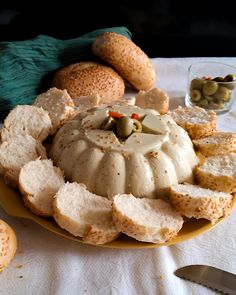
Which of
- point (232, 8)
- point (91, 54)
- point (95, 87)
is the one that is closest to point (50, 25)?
point (91, 54)

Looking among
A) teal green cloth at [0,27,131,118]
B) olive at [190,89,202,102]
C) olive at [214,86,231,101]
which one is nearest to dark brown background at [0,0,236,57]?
teal green cloth at [0,27,131,118]

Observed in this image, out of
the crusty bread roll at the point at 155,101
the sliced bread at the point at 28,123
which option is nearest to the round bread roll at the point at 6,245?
the sliced bread at the point at 28,123

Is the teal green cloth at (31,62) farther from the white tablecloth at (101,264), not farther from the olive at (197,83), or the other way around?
the white tablecloth at (101,264)

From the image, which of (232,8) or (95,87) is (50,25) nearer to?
(95,87)

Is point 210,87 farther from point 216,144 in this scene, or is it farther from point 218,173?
point 218,173

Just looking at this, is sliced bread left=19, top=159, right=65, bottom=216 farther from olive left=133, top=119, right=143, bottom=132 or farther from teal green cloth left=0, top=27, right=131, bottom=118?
teal green cloth left=0, top=27, right=131, bottom=118
